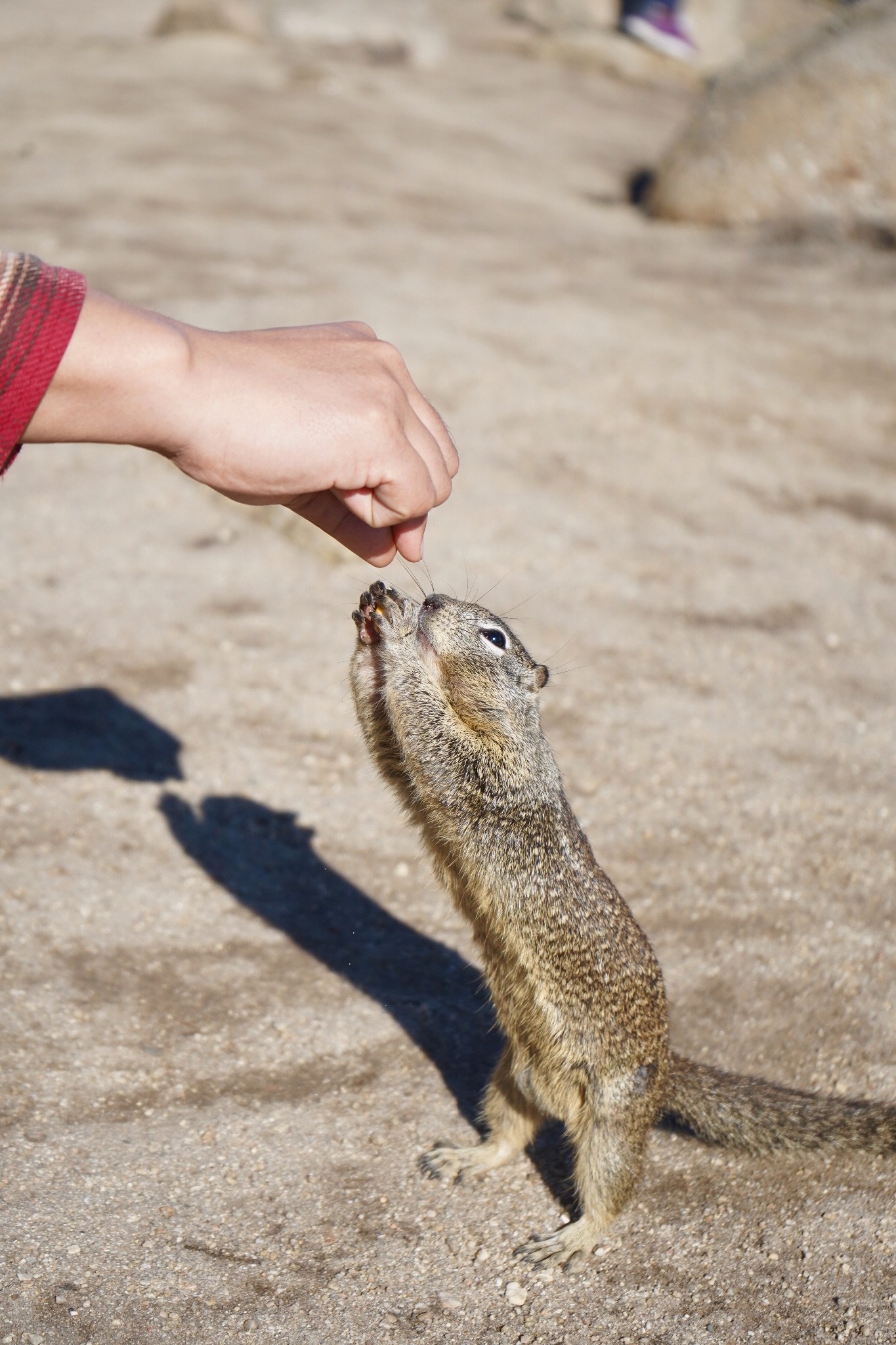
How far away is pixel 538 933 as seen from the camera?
108 inches

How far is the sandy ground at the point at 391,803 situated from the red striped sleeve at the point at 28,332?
1704mm

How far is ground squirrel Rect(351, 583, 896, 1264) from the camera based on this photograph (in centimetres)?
272

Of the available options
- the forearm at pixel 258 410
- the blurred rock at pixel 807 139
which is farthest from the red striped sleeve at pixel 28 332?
the blurred rock at pixel 807 139

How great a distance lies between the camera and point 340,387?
204 centimetres

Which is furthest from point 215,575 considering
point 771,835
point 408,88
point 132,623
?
point 408,88

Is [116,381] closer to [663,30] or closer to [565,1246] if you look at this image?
[565,1246]

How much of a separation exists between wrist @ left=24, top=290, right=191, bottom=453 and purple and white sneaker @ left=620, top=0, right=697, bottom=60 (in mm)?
17134

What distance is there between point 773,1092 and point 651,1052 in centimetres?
34

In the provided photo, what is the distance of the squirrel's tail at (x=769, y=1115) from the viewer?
9.15 ft

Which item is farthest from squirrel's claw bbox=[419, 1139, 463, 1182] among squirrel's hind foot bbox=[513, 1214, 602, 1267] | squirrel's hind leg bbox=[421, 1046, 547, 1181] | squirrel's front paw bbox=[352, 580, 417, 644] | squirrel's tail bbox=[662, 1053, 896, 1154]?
squirrel's front paw bbox=[352, 580, 417, 644]

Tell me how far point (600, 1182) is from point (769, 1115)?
1.45 feet

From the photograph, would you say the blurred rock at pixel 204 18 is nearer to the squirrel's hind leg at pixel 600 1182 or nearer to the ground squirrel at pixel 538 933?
the ground squirrel at pixel 538 933

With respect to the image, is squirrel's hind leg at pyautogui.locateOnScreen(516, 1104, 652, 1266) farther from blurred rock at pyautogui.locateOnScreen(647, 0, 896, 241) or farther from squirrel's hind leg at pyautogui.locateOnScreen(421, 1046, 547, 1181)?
blurred rock at pyautogui.locateOnScreen(647, 0, 896, 241)

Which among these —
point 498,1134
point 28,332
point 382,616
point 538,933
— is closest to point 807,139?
point 382,616
